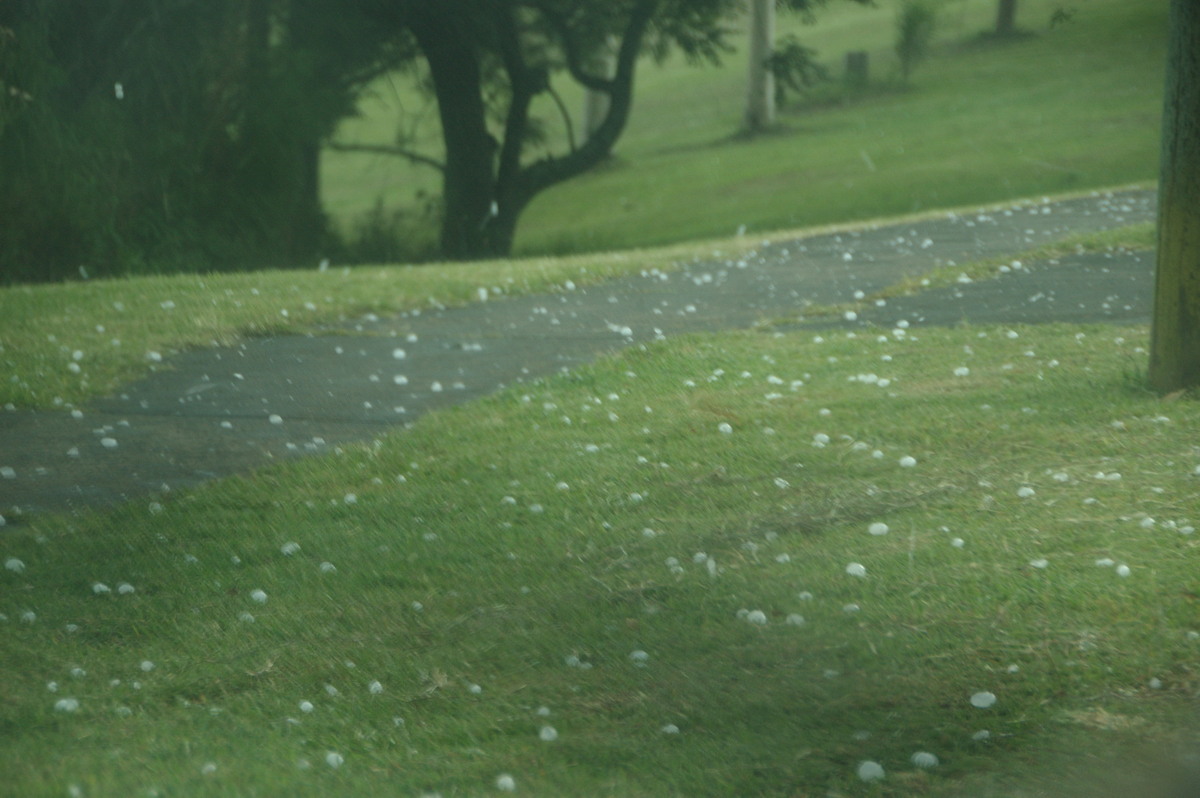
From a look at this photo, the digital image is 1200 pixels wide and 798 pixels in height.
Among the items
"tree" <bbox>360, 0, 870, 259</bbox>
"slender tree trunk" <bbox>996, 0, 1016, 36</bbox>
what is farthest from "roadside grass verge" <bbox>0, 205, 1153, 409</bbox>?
"slender tree trunk" <bbox>996, 0, 1016, 36</bbox>

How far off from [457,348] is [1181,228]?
4169 millimetres

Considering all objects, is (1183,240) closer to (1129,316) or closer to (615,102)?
(1129,316)

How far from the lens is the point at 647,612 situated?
155 inches

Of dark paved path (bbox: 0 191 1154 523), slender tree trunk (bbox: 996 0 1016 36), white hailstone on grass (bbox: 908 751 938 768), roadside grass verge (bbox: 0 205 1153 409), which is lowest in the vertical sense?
white hailstone on grass (bbox: 908 751 938 768)

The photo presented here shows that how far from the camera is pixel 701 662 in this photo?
3.60m

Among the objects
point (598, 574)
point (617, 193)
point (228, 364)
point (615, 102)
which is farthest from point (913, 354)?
point (617, 193)

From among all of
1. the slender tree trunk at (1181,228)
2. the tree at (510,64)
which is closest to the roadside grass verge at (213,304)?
the slender tree trunk at (1181,228)

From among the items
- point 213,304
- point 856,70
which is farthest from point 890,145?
point 213,304

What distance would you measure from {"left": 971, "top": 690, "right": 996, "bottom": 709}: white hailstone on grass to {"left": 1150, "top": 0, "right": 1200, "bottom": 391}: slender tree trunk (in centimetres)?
311

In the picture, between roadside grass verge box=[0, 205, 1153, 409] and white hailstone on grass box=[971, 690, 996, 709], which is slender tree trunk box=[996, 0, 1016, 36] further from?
white hailstone on grass box=[971, 690, 996, 709]

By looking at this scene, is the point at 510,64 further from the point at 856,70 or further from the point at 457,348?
the point at 856,70

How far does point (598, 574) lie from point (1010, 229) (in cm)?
874

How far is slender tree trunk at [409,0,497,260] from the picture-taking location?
18.2m

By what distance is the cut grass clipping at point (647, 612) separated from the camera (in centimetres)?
308
